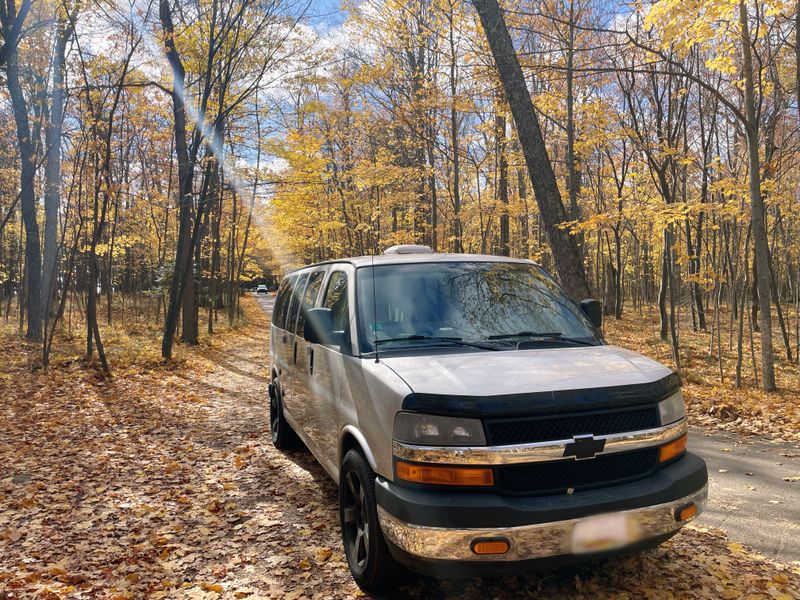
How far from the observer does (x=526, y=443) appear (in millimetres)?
2568

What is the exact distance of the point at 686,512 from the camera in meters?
2.78

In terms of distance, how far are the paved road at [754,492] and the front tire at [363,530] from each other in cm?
257

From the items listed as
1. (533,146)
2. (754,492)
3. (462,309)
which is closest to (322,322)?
(462,309)

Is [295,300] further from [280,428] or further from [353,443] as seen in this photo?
[353,443]

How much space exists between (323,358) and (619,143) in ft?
64.3

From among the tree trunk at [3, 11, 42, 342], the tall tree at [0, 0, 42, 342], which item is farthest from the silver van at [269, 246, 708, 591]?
the tree trunk at [3, 11, 42, 342]

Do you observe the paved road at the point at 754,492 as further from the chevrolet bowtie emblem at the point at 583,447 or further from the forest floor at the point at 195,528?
the chevrolet bowtie emblem at the point at 583,447

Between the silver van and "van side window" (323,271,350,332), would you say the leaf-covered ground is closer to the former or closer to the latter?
the silver van

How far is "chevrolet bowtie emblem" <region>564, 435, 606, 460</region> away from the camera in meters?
2.60

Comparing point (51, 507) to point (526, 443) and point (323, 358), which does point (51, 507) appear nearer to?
point (323, 358)

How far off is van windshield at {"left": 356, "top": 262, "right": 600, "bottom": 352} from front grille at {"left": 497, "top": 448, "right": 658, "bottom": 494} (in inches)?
33.9

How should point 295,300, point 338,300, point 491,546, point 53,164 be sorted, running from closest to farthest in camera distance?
point 491,546 → point 338,300 → point 295,300 → point 53,164

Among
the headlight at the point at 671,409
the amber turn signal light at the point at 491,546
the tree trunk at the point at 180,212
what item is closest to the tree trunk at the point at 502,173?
the tree trunk at the point at 180,212

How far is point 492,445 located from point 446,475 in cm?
26
